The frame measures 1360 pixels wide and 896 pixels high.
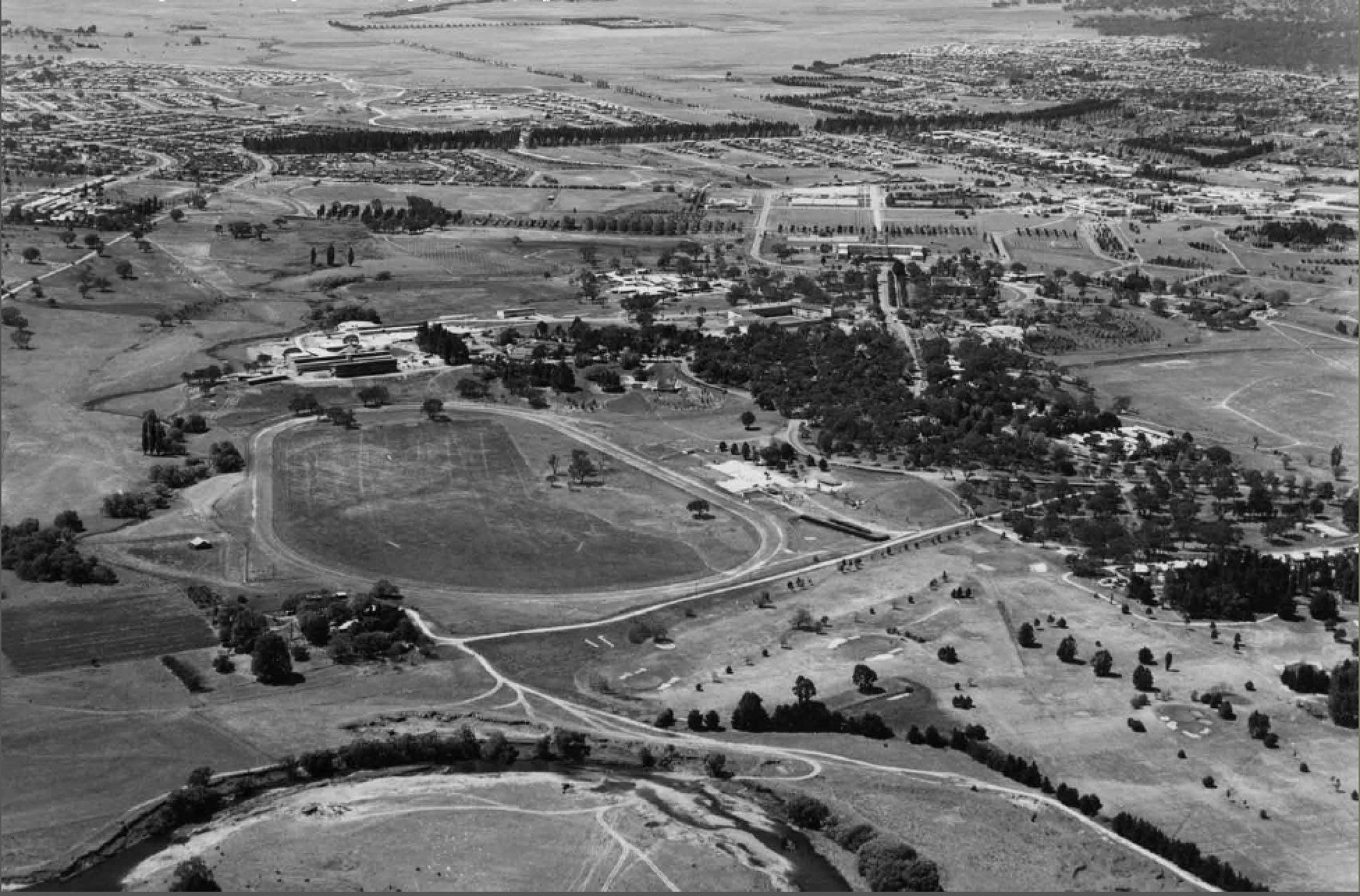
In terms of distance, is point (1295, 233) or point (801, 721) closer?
point (801, 721)

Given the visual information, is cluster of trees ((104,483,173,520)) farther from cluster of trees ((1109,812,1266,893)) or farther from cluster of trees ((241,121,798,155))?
cluster of trees ((241,121,798,155))

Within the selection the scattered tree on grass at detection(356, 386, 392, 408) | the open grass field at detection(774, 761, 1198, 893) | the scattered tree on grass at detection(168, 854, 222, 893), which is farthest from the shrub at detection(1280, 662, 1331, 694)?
the scattered tree on grass at detection(356, 386, 392, 408)

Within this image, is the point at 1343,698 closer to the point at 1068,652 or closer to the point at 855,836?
the point at 1068,652

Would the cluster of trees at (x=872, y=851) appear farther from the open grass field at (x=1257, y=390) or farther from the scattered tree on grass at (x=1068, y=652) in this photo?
the open grass field at (x=1257, y=390)

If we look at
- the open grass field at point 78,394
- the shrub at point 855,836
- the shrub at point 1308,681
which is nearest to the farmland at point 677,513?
the shrub at point 855,836

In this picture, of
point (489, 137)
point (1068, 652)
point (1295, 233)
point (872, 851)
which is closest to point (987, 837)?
point (872, 851)

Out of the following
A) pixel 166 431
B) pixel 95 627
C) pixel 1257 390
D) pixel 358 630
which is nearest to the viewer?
pixel 358 630
